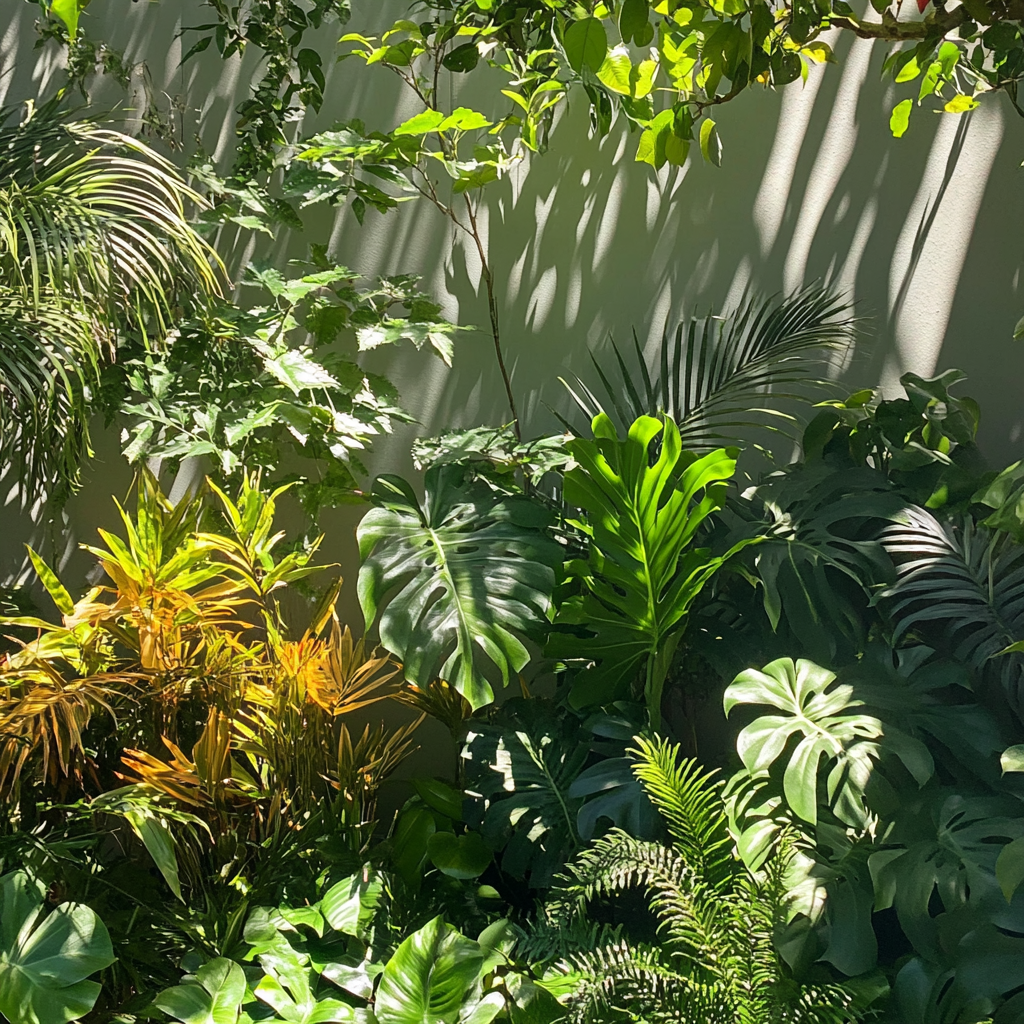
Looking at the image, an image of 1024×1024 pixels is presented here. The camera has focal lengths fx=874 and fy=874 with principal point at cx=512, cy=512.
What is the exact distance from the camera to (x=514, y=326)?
8.16 feet

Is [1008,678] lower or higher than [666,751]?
higher

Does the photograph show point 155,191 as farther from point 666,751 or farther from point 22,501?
point 666,751

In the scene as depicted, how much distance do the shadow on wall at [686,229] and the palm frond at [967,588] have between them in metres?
0.48

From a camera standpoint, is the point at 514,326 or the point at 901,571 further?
the point at 514,326

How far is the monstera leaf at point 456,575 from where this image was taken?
170cm

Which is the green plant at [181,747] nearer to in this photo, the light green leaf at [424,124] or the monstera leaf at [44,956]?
the monstera leaf at [44,956]

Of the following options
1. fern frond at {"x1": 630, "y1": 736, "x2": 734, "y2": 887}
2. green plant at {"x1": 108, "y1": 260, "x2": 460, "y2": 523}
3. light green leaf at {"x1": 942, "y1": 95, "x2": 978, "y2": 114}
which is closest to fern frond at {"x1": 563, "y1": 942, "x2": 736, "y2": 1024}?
fern frond at {"x1": 630, "y1": 736, "x2": 734, "y2": 887}

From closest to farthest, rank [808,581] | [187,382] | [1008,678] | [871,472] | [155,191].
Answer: [1008,678], [808,581], [871,472], [187,382], [155,191]

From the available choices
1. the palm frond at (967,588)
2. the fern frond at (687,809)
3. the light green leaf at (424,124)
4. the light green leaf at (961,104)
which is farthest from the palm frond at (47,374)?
the light green leaf at (961,104)

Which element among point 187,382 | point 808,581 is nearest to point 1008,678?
point 808,581

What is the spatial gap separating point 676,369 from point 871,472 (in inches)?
20.4

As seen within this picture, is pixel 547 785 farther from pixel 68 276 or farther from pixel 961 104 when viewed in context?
pixel 961 104

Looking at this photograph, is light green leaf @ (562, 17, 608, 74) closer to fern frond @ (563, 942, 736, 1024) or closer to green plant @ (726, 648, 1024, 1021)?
green plant @ (726, 648, 1024, 1021)

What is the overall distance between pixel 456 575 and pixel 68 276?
100cm
